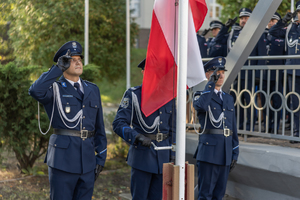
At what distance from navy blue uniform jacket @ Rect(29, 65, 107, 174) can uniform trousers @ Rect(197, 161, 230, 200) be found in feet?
4.33

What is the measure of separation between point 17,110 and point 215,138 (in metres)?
3.31

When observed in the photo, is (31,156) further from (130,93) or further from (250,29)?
(250,29)

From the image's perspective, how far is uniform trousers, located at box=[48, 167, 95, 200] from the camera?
10.9ft

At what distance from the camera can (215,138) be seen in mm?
4324

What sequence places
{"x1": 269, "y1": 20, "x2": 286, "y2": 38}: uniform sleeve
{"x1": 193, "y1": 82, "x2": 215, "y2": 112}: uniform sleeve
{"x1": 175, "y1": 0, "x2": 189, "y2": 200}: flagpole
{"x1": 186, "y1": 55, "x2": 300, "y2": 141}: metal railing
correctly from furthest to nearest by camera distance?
{"x1": 269, "y1": 20, "x2": 286, "y2": 38}: uniform sleeve → {"x1": 186, "y1": 55, "x2": 300, "y2": 141}: metal railing → {"x1": 193, "y1": 82, "x2": 215, "y2": 112}: uniform sleeve → {"x1": 175, "y1": 0, "x2": 189, "y2": 200}: flagpole

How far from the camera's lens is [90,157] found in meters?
3.49

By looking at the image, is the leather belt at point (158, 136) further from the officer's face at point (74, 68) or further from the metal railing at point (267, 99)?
the officer's face at point (74, 68)

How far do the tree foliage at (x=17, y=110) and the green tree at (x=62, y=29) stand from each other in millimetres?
4543

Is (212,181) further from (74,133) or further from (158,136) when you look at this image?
(74,133)

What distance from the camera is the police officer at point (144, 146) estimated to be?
375cm

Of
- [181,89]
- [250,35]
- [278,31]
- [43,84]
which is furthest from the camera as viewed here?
[278,31]

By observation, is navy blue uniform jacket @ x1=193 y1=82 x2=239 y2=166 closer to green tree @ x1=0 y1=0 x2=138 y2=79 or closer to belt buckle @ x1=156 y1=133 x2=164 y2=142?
belt buckle @ x1=156 y1=133 x2=164 y2=142

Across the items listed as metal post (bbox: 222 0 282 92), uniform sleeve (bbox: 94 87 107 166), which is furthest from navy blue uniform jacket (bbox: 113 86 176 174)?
metal post (bbox: 222 0 282 92)

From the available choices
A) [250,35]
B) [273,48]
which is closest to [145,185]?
[250,35]
